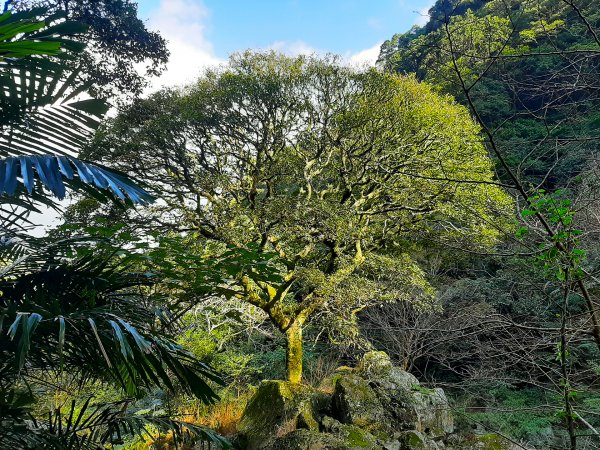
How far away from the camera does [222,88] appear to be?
20.7 ft

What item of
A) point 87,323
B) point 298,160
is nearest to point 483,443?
point 298,160

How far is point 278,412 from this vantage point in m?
5.10

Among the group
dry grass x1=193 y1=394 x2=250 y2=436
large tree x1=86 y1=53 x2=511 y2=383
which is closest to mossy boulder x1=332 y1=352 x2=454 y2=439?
large tree x1=86 y1=53 x2=511 y2=383

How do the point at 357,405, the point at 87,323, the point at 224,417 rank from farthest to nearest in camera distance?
the point at 224,417
the point at 357,405
the point at 87,323

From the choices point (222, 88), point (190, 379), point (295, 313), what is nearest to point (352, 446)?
point (295, 313)

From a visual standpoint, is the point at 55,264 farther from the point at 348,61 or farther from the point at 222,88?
the point at 348,61

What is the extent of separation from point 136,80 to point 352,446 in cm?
645

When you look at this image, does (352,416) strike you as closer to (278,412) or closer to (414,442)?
(414,442)

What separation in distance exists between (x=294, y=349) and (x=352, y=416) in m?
1.62

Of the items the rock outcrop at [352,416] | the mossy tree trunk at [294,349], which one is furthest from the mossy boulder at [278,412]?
the mossy tree trunk at [294,349]

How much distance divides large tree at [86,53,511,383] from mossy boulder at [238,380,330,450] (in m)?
0.92

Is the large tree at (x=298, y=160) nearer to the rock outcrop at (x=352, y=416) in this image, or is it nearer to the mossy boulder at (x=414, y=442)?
the rock outcrop at (x=352, y=416)

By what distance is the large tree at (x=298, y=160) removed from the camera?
19.5 ft

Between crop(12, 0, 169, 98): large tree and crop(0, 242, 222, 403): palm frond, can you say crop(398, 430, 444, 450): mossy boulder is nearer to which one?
crop(0, 242, 222, 403): palm frond
